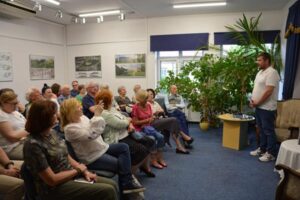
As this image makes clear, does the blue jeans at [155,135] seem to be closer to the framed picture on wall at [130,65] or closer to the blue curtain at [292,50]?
the blue curtain at [292,50]

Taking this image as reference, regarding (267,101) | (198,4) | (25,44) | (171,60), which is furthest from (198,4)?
(25,44)

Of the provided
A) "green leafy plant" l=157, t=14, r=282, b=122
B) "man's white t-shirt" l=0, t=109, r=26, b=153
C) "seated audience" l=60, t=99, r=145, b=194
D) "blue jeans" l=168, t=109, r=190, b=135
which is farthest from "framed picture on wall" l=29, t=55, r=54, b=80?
"seated audience" l=60, t=99, r=145, b=194

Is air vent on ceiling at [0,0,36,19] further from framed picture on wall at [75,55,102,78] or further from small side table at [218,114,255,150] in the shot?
small side table at [218,114,255,150]

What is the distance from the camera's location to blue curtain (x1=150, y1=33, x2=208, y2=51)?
243 inches

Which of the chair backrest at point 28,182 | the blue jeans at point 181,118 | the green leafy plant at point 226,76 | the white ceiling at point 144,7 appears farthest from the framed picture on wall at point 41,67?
the chair backrest at point 28,182

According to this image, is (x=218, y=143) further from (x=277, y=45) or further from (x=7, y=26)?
(x=7, y=26)

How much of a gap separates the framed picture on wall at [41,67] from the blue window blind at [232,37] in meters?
4.69

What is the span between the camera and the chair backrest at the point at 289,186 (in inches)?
75.2

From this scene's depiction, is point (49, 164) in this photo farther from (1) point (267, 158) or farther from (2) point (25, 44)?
(2) point (25, 44)

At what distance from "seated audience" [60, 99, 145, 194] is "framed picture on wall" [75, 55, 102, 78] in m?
5.02

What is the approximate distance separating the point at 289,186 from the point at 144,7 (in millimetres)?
4699

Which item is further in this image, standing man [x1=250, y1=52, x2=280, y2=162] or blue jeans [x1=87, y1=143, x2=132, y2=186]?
standing man [x1=250, y1=52, x2=280, y2=162]

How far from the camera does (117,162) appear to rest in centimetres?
229

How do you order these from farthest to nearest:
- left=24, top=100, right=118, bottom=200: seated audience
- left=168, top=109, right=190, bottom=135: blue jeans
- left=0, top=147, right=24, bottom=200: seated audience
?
left=168, top=109, right=190, bottom=135: blue jeans < left=0, top=147, right=24, bottom=200: seated audience < left=24, top=100, right=118, bottom=200: seated audience
